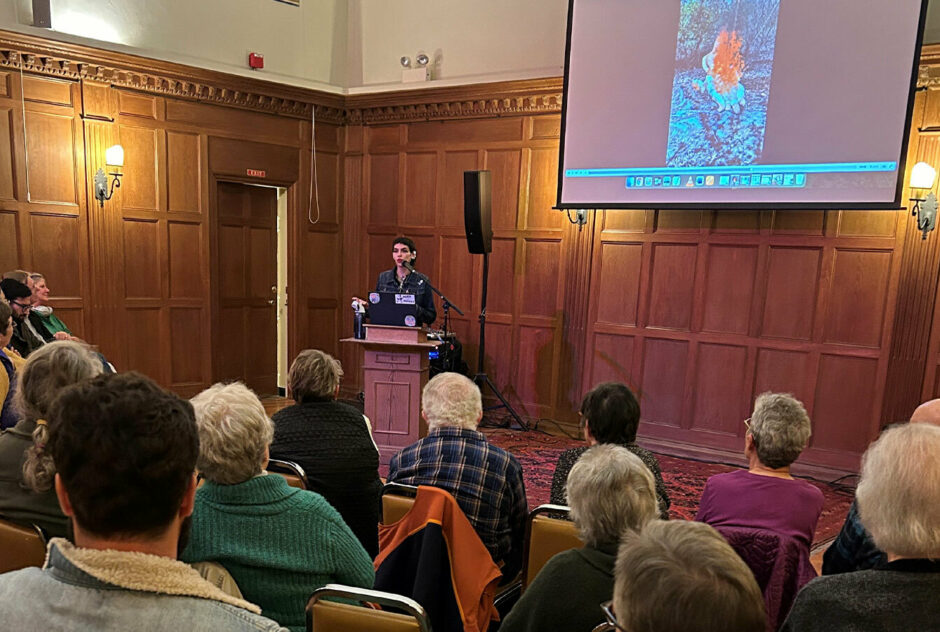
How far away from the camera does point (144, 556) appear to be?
0.74 meters

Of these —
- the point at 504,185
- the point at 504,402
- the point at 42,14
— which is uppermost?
the point at 42,14

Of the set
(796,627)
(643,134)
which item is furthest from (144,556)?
(643,134)

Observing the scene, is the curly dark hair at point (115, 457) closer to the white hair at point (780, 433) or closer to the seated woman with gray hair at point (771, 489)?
the seated woman with gray hair at point (771, 489)

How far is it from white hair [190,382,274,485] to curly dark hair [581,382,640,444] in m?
1.22

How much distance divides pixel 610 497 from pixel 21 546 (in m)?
1.58

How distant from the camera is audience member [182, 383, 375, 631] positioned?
1.42m

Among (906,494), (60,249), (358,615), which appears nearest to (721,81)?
(906,494)

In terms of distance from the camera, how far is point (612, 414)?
2.27m

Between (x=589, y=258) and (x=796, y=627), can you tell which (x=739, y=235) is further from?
(x=796, y=627)

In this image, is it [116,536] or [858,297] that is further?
[858,297]

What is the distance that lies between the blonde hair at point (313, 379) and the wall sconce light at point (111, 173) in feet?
12.7

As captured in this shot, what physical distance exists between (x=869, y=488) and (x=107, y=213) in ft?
19.3

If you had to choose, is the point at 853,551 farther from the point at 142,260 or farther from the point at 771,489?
the point at 142,260

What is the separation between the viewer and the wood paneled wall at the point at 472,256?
464 centimetres
